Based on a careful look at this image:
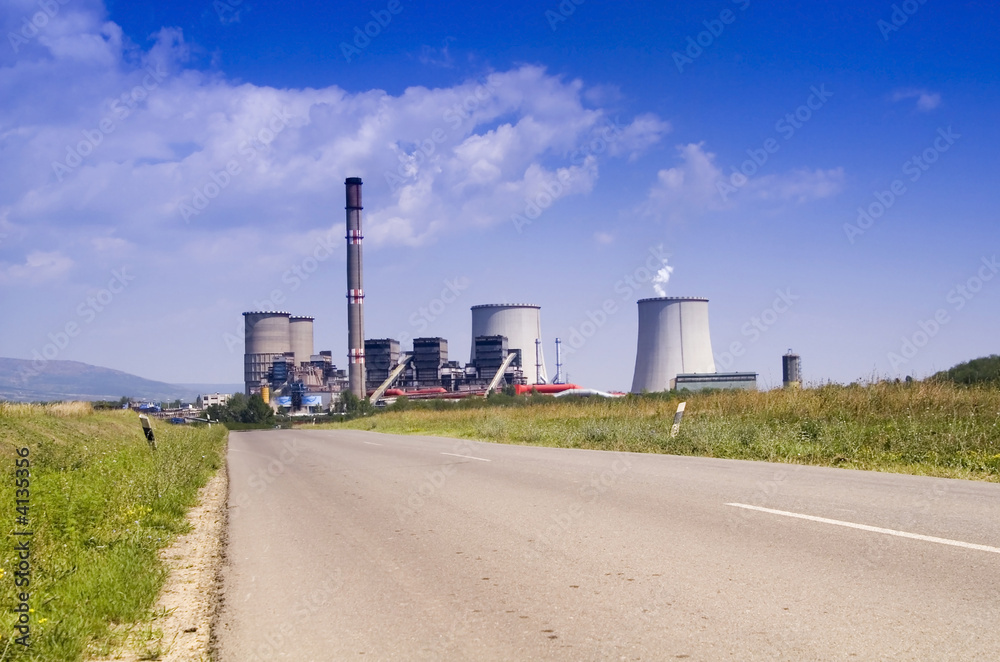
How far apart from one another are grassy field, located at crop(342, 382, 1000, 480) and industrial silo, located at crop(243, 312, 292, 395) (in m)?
98.7

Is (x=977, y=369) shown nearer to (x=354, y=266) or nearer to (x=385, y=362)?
(x=354, y=266)

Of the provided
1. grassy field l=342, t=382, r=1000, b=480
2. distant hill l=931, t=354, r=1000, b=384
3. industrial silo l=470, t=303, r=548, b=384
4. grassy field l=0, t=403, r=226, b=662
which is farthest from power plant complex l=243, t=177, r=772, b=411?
grassy field l=0, t=403, r=226, b=662

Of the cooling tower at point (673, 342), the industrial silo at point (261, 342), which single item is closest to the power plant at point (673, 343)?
the cooling tower at point (673, 342)

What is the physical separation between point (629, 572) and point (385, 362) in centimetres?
10592

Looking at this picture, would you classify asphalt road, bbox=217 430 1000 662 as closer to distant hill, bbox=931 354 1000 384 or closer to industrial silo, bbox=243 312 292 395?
distant hill, bbox=931 354 1000 384

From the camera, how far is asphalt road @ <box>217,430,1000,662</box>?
13.6 feet

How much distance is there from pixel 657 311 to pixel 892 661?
190 ft

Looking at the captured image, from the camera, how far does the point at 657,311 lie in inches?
2382

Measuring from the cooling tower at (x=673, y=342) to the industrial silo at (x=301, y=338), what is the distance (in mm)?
71662

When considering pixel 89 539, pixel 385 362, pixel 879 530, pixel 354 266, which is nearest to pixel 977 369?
pixel 879 530

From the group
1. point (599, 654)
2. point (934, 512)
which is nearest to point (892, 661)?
point (599, 654)

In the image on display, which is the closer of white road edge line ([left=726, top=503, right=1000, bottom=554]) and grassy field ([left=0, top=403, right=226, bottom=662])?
grassy field ([left=0, top=403, right=226, bottom=662])

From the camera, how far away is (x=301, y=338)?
123 metres

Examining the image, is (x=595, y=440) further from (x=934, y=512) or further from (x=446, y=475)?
(x=934, y=512)
